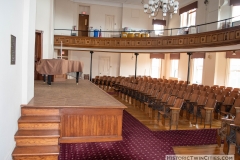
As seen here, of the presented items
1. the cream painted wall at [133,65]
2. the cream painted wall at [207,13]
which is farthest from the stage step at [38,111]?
the cream painted wall at [133,65]

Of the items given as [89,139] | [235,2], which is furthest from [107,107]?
[235,2]

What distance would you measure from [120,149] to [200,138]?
81.4 inches

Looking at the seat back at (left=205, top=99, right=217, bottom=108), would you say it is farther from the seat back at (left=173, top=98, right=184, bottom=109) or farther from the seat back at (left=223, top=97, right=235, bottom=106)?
the seat back at (left=173, top=98, right=184, bottom=109)

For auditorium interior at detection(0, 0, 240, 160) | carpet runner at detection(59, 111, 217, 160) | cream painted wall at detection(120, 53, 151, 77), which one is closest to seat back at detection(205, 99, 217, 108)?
auditorium interior at detection(0, 0, 240, 160)

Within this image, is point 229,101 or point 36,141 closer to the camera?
point 36,141

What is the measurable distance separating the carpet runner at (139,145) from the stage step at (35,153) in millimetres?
209

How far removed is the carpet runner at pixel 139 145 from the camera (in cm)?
377

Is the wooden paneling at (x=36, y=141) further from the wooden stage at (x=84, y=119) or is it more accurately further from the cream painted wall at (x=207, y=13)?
the cream painted wall at (x=207, y=13)

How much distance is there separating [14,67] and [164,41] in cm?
1002

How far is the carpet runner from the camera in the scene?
3.77 m

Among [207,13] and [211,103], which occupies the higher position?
[207,13]

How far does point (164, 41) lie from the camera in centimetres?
1229

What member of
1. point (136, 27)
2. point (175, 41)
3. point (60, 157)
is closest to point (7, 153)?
point (60, 157)

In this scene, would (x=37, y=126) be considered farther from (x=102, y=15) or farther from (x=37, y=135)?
(x=102, y=15)
